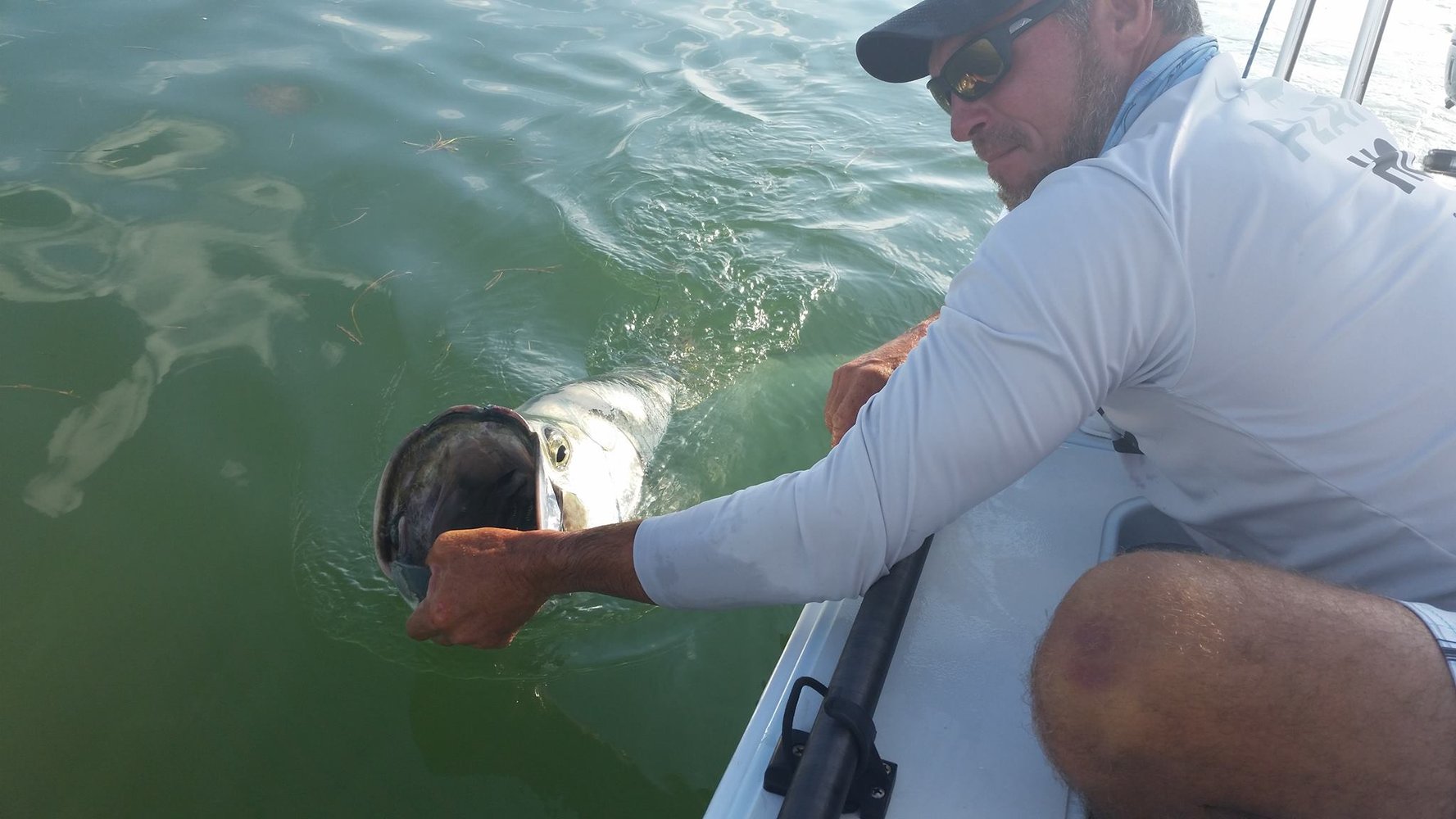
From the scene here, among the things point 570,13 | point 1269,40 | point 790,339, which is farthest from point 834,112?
point 1269,40

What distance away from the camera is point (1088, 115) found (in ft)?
6.66

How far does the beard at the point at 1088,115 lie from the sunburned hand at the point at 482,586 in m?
1.30

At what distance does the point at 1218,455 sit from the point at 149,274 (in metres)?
3.80

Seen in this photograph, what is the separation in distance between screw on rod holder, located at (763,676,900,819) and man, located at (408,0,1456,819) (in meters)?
0.25

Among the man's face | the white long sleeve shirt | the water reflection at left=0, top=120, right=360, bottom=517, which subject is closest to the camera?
the white long sleeve shirt

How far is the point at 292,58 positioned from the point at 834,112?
3605 millimetres

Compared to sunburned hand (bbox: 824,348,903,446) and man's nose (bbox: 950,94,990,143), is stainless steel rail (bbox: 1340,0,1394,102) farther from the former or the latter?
sunburned hand (bbox: 824,348,903,446)

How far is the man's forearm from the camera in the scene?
1.85m

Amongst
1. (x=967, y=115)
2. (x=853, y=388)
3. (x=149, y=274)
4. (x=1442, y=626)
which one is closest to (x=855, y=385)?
(x=853, y=388)

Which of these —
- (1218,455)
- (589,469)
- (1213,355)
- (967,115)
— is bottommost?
(589,469)

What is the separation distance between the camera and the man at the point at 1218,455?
1.37 m

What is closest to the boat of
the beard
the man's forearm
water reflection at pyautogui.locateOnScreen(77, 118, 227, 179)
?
the man's forearm

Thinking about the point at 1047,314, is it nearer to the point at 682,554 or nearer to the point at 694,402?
the point at 682,554

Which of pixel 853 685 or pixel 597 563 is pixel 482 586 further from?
pixel 853 685
